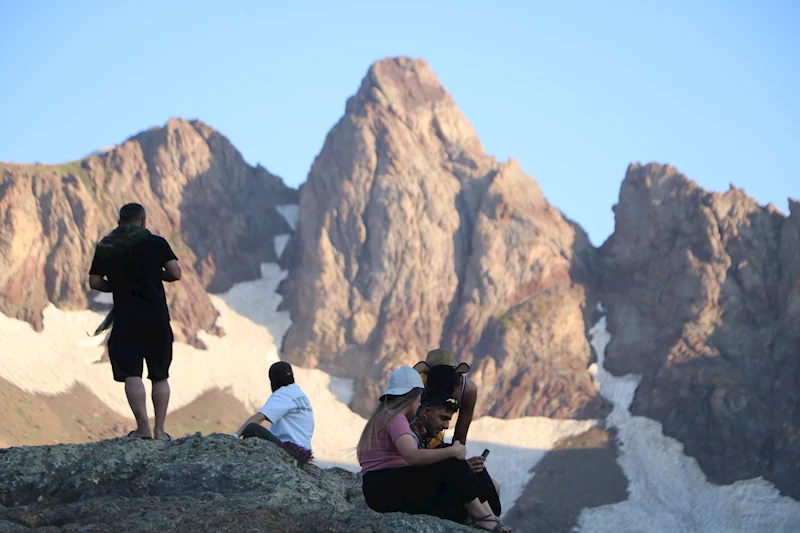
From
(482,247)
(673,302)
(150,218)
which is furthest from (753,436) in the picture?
(150,218)

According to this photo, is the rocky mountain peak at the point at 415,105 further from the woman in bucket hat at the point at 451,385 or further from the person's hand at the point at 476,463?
the person's hand at the point at 476,463

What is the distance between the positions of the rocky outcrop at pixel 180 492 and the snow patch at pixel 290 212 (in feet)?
425

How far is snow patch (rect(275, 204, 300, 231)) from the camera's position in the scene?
5566 inches

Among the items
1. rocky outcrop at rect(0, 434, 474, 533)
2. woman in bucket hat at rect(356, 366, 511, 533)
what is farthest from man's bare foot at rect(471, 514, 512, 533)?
rocky outcrop at rect(0, 434, 474, 533)

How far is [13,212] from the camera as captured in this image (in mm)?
113438

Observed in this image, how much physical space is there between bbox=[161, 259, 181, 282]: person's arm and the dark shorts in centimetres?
53

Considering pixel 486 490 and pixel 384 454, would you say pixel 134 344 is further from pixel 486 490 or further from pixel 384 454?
pixel 486 490

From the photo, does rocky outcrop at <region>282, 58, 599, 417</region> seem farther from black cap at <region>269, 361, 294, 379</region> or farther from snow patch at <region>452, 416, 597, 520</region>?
black cap at <region>269, 361, 294, 379</region>

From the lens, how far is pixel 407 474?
9.84 metres

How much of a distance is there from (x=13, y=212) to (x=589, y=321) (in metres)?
69.6

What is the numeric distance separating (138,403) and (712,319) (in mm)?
103628

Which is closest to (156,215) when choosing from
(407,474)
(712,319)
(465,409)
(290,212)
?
(290,212)

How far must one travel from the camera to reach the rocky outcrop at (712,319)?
98438 mm

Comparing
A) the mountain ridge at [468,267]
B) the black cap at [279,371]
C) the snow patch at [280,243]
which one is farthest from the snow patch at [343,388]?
the black cap at [279,371]
